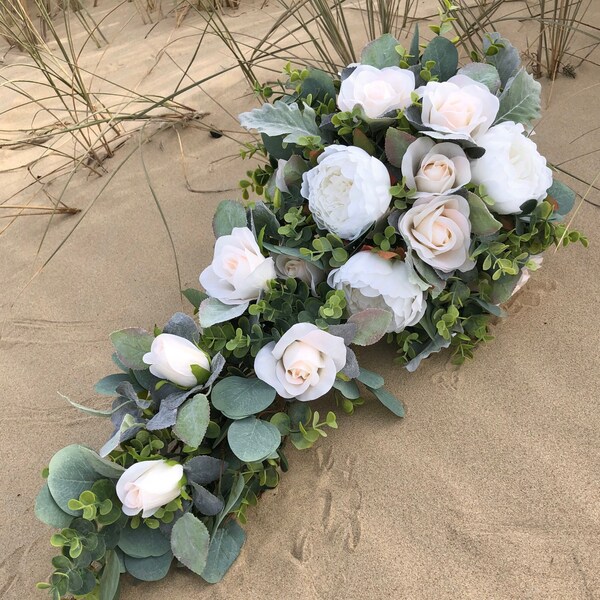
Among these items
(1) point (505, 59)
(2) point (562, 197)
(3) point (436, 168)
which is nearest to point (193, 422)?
(3) point (436, 168)

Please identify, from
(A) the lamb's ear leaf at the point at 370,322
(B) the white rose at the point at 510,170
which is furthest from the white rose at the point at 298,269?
(B) the white rose at the point at 510,170

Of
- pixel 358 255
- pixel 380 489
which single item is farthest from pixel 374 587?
pixel 358 255

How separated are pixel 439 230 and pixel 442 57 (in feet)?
1.39

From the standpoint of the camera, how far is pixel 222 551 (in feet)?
3.40

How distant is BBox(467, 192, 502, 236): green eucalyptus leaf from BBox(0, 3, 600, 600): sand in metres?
0.30

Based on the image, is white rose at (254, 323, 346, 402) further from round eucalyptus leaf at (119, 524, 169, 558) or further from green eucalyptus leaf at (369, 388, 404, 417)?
round eucalyptus leaf at (119, 524, 169, 558)

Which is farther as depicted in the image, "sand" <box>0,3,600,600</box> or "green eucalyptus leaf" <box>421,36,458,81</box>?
"green eucalyptus leaf" <box>421,36,458,81</box>

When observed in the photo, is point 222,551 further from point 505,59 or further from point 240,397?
point 505,59

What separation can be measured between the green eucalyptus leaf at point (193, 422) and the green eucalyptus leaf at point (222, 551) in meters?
0.17

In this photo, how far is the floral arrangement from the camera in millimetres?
998

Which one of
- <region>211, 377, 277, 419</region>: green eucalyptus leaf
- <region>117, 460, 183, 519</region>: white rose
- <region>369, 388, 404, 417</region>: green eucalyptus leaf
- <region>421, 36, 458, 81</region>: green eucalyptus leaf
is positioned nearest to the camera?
<region>117, 460, 183, 519</region>: white rose

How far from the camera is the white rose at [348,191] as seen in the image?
3.63 ft

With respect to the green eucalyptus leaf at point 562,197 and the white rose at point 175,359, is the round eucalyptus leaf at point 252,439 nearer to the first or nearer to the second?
the white rose at point 175,359

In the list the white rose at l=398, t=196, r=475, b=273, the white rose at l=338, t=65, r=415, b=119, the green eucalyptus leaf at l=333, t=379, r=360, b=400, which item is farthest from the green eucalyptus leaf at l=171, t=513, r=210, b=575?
the white rose at l=338, t=65, r=415, b=119
